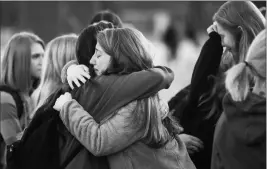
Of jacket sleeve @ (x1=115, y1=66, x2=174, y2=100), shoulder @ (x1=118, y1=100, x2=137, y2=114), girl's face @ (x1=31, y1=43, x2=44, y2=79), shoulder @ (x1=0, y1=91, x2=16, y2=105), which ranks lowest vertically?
shoulder @ (x1=0, y1=91, x2=16, y2=105)

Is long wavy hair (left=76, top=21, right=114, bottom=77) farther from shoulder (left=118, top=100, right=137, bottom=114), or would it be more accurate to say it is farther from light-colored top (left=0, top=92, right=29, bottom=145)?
light-colored top (left=0, top=92, right=29, bottom=145)

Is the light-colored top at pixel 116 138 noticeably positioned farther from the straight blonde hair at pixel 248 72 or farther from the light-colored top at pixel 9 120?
the light-colored top at pixel 9 120

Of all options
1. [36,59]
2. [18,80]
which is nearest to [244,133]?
[18,80]

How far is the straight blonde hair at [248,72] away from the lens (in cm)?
339

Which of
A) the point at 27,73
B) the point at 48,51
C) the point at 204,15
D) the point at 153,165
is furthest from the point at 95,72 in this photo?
the point at 204,15

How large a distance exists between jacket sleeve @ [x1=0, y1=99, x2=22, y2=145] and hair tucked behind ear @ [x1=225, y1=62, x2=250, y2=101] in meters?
2.11

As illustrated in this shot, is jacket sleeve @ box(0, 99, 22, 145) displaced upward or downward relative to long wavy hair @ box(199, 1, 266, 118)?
downward

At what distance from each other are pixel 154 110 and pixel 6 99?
159 cm

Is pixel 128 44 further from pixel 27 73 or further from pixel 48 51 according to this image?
pixel 27 73

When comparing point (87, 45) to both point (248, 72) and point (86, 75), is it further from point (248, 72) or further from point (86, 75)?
point (248, 72)

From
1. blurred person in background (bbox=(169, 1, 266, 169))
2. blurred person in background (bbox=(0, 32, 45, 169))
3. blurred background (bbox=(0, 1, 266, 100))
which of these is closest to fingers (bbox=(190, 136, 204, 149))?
blurred person in background (bbox=(169, 1, 266, 169))

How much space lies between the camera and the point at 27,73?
525cm

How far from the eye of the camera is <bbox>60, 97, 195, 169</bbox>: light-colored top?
3.70 meters

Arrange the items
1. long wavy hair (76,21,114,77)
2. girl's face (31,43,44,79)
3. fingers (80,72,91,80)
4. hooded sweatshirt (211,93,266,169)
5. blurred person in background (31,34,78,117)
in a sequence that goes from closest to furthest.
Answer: hooded sweatshirt (211,93,266,169) < fingers (80,72,91,80) < long wavy hair (76,21,114,77) < blurred person in background (31,34,78,117) < girl's face (31,43,44,79)
